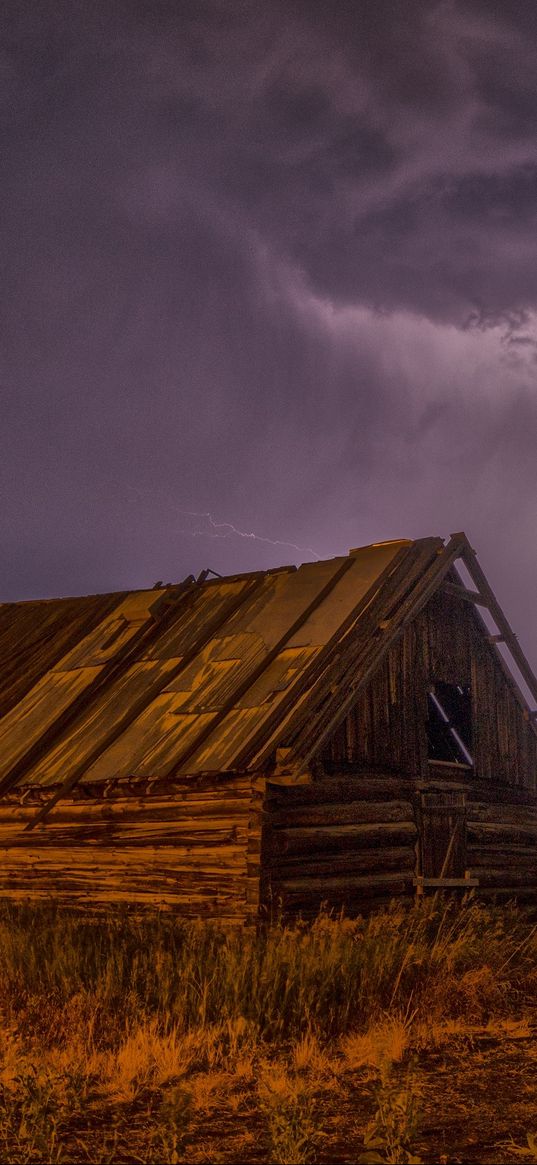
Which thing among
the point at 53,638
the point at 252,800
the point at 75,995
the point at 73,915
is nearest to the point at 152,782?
the point at 252,800

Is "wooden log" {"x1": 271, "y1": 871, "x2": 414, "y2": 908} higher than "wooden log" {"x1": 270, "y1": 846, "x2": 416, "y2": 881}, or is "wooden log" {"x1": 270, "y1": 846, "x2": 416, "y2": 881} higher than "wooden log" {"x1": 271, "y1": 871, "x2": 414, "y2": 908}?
"wooden log" {"x1": 270, "y1": 846, "x2": 416, "y2": 881}

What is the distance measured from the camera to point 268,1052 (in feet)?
26.2

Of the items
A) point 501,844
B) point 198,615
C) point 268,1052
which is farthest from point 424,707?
point 268,1052

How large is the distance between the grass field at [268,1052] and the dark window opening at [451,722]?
613cm

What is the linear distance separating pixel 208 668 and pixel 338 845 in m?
3.31

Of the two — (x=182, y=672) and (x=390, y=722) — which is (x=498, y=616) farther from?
(x=182, y=672)

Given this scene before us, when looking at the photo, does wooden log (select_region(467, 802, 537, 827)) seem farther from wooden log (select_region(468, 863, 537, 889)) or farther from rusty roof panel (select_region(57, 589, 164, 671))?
rusty roof panel (select_region(57, 589, 164, 671))

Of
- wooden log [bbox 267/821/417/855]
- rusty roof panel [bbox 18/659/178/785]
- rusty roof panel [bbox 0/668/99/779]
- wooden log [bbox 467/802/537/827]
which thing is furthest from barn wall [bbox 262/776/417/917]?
rusty roof panel [bbox 0/668/99/779]

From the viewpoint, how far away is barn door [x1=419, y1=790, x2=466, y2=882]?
15758 mm

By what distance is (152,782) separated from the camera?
13766 millimetres

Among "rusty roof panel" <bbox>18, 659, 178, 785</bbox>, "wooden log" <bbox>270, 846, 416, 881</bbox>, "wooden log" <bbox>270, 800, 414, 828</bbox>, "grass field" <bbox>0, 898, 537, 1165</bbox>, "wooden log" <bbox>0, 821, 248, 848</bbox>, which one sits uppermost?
"rusty roof panel" <bbox>18, 659, 178, 785</bbox>

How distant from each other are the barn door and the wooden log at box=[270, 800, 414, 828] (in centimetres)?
45

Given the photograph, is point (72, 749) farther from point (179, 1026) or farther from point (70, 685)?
point (179, 1026)

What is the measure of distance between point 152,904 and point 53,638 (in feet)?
22.2
